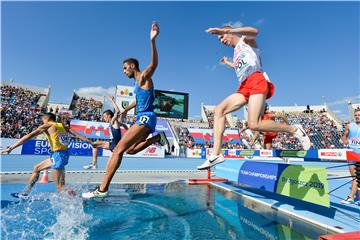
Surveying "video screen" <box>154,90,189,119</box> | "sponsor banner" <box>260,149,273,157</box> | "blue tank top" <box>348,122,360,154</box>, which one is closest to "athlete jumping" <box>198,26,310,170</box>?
"sponsor banner" <box>260,149,273,157</box>

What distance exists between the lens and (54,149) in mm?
5246

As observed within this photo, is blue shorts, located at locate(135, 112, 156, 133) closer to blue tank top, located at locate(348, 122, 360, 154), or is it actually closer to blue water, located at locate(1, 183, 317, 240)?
blue water, located at locate(1, 183, 317, 240)

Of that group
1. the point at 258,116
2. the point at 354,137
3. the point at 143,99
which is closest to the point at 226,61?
the point at 258,116

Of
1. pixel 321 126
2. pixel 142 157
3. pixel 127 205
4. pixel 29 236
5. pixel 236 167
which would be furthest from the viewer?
pixel 321 126

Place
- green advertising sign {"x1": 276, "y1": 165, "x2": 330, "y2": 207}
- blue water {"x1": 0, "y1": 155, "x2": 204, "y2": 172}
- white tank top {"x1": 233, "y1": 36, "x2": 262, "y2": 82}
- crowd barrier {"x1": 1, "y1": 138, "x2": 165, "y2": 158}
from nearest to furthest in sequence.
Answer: white tank top {"x1": 233, "y1": 36, "x2": 262, "y2": 82} → green advertising sign {"x1": 276, "y1": 165, "x2": 330, "y2": 207} → blue water {"x1": 0, "y1": 155, "x2": 204, "y2": 172} → crowd barrier {"x1": 1, "y1": 138, "x2": 165, "y2": 158}

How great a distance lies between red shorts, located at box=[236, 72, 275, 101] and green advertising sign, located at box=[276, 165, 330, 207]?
178 cm

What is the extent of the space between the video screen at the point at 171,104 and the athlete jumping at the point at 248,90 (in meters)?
24.3

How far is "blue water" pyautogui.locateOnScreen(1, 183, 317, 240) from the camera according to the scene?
3258 millimetres

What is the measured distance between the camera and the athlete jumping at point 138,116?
357 cm

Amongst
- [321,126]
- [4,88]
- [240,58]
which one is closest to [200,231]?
[240,58]

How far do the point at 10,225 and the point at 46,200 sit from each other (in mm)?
1627

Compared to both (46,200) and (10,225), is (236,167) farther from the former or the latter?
(10,225)

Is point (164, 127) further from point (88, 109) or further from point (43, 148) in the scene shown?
point (43, 148)

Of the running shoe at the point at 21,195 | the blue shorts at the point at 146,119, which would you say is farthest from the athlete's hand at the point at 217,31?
the running shoe at the point at 21,195
